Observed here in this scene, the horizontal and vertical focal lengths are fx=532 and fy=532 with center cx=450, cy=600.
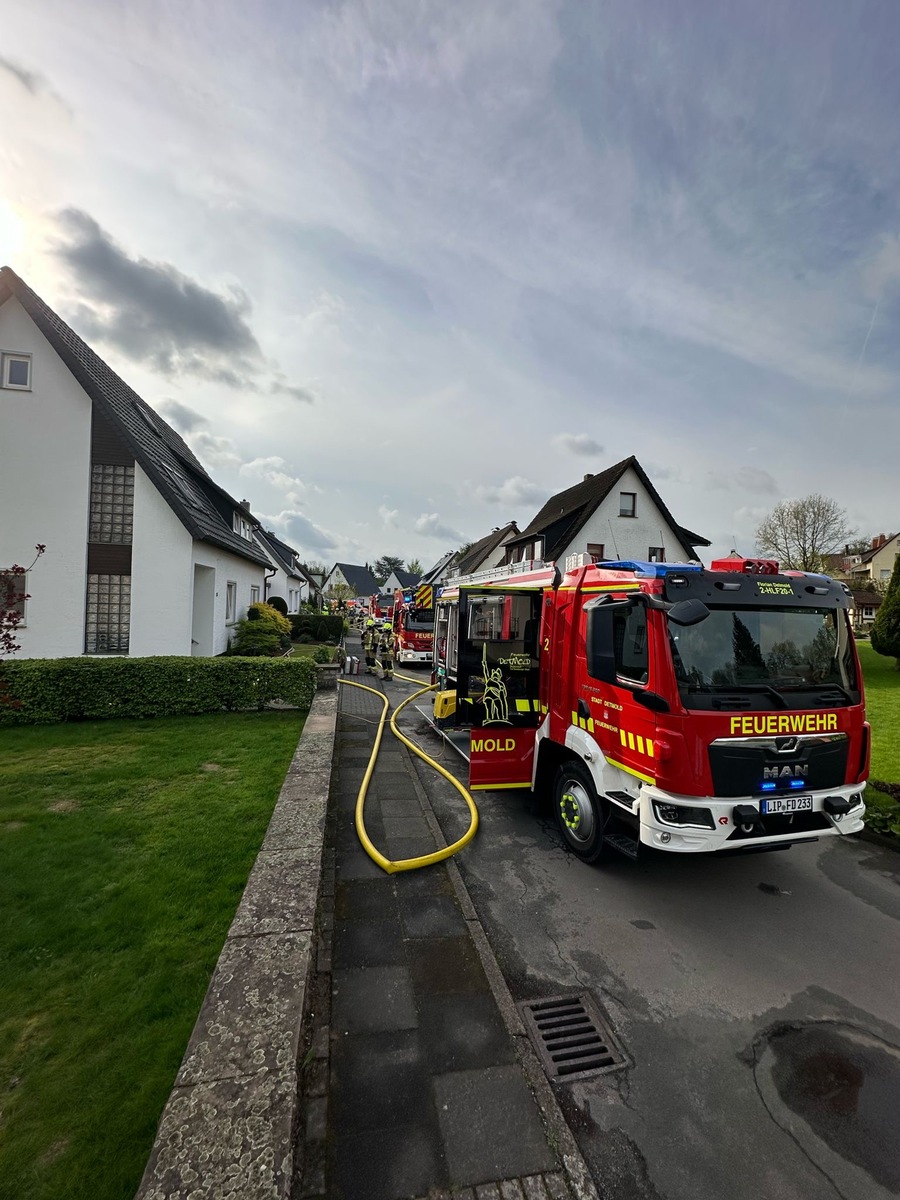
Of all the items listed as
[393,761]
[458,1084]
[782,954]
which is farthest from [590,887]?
[393,761]

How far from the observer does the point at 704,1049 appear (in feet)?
10.5

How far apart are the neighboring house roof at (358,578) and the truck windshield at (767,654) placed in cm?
8281

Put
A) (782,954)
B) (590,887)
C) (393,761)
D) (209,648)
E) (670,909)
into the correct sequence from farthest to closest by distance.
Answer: (209,648) < (393,761) < (590,887) < (670,909) < (782,954)

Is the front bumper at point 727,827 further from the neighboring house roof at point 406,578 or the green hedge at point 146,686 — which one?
the neighboring house roof at point 406,578

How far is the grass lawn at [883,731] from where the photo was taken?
6714 mm

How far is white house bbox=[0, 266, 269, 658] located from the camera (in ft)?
42.0

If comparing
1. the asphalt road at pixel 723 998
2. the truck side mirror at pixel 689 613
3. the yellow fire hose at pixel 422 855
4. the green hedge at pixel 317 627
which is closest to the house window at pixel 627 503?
the green hedge at pixel 317 627

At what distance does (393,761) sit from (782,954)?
5.69 metres

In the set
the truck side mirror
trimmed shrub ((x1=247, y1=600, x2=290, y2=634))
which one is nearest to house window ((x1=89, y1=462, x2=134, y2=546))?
trimmed shrub ((x1=247, y1=600, x2=290, y2=634))

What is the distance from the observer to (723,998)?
3627mm

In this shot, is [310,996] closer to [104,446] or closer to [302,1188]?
[302,1188]

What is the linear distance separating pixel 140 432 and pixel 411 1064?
16.4m

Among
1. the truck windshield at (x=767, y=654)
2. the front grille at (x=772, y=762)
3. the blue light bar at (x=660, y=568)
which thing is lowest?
the front grille at (x=772, y=762)

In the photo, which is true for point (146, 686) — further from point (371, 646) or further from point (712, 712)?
point (371, 646)
